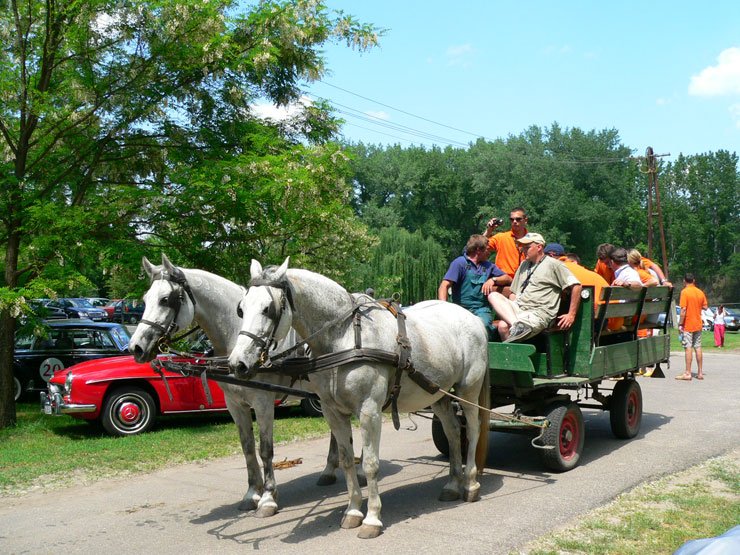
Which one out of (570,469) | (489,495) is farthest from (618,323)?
(489,495)

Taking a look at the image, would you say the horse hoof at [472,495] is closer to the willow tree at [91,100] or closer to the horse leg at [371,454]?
the horse leg at [371,454]

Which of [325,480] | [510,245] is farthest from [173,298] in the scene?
[510,245]

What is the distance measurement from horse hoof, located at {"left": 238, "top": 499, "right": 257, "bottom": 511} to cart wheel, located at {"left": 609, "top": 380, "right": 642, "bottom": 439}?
200 inches

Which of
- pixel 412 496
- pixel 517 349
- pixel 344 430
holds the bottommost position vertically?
pixel 412 496

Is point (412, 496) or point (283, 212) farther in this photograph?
point (283, 212)

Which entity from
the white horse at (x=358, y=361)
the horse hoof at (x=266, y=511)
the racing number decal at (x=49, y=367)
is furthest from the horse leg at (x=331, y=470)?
the racing number decal at (x=49, y=367)

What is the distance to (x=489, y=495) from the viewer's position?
7.02 metres

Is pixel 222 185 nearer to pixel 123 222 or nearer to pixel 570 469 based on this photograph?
pixel 123 222

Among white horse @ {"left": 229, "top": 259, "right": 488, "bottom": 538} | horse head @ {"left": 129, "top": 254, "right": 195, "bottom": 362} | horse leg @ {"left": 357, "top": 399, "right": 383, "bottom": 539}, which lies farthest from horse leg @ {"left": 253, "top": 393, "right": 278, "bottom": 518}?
horse leg @ {"left": 357, "top": 399, "right": 383, "bottom": 539}

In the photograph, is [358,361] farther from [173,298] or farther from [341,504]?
[341,504]

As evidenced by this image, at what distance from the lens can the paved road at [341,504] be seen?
18.7 feet

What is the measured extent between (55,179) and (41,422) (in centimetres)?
405

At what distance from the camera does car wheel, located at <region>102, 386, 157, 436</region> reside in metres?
10.5

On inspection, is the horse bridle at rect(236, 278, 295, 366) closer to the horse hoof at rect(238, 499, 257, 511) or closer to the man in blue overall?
the horse hoof at rect(238, 499, 257, 511)
